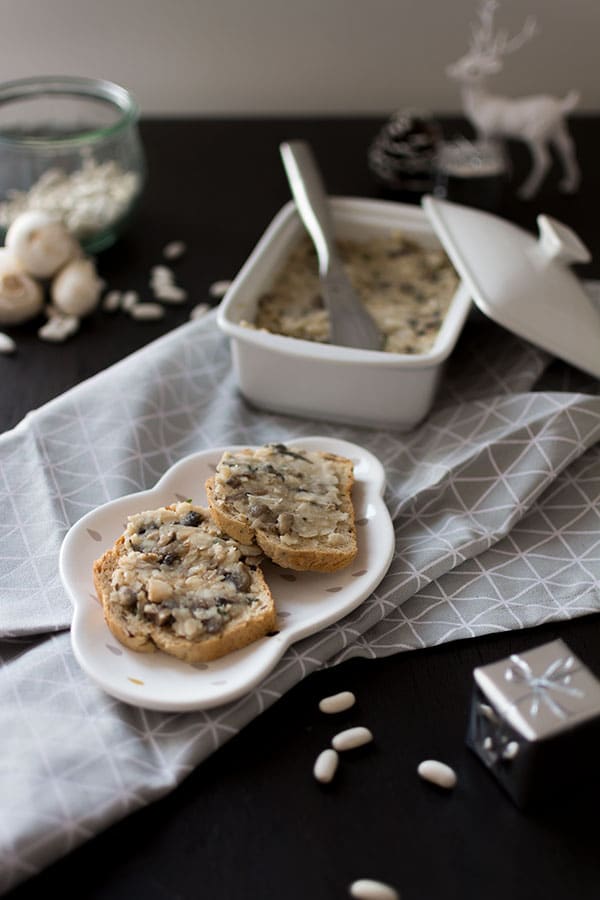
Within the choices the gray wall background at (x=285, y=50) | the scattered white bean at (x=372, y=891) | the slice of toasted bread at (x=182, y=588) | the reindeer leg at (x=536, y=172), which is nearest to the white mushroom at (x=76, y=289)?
the slice of toasted bread at (x=182, y=588)

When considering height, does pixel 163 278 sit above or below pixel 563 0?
below

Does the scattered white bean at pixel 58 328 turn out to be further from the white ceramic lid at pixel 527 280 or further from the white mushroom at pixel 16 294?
the white ceramic lid at pixel 527 280

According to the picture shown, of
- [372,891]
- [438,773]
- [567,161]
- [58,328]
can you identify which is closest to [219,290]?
[58,328]

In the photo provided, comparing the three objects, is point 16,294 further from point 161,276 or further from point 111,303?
point 161,276

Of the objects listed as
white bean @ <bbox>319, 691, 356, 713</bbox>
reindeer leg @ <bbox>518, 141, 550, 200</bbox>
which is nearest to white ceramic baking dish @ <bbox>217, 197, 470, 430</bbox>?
white bean @ <bbox>319, 691, 356, 713</bbox>

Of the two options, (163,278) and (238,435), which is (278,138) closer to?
(163,278)

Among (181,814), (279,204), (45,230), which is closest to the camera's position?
(181,814)

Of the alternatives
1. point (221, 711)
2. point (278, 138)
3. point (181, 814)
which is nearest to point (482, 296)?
point (221, 711)
